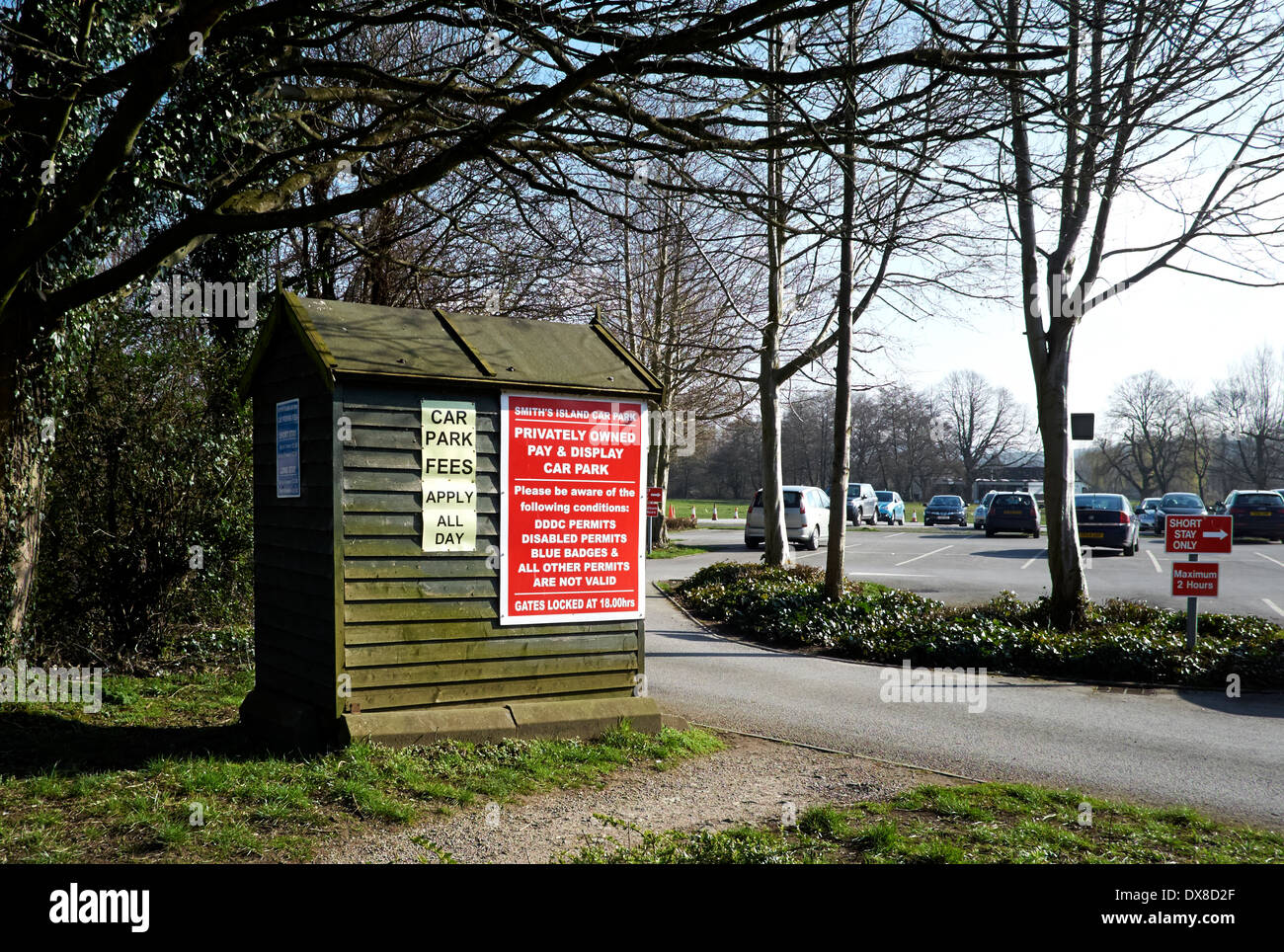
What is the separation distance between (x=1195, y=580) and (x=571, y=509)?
7608mm

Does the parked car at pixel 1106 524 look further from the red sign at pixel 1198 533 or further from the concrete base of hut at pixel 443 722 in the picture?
the concrete base of hut at pixel 443 722

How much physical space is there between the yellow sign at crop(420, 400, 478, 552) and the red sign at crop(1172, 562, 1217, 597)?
813 centimetres

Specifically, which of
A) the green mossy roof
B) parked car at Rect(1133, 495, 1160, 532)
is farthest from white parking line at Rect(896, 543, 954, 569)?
the green mossy roof

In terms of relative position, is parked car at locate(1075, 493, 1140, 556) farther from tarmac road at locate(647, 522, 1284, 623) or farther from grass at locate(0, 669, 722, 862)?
grass at locate(0, 669, 722, 862)

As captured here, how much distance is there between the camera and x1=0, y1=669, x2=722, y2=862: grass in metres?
4.63

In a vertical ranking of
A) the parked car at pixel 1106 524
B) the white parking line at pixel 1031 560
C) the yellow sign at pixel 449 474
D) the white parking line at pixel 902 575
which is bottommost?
the white parking line at pixel 1031 560

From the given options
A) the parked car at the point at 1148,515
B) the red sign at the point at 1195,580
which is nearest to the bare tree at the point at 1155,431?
the parked car at the point at 1148,515

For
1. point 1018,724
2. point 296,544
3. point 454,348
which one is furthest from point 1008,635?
point 296,544

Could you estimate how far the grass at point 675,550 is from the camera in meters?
26.8

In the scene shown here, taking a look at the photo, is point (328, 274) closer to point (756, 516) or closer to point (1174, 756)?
point (1174, 756)

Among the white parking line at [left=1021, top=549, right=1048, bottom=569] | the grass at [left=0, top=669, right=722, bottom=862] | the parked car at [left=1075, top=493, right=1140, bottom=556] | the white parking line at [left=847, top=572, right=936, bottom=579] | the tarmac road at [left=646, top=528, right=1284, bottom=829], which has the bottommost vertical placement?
the tarmac road at [left=646, top=528, right=1284, bottom=829]

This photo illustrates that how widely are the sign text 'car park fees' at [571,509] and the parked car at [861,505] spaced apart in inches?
1681

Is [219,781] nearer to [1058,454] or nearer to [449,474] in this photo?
[449,474]

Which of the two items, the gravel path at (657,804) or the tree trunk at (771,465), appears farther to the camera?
the tree trunk at (771,465)
